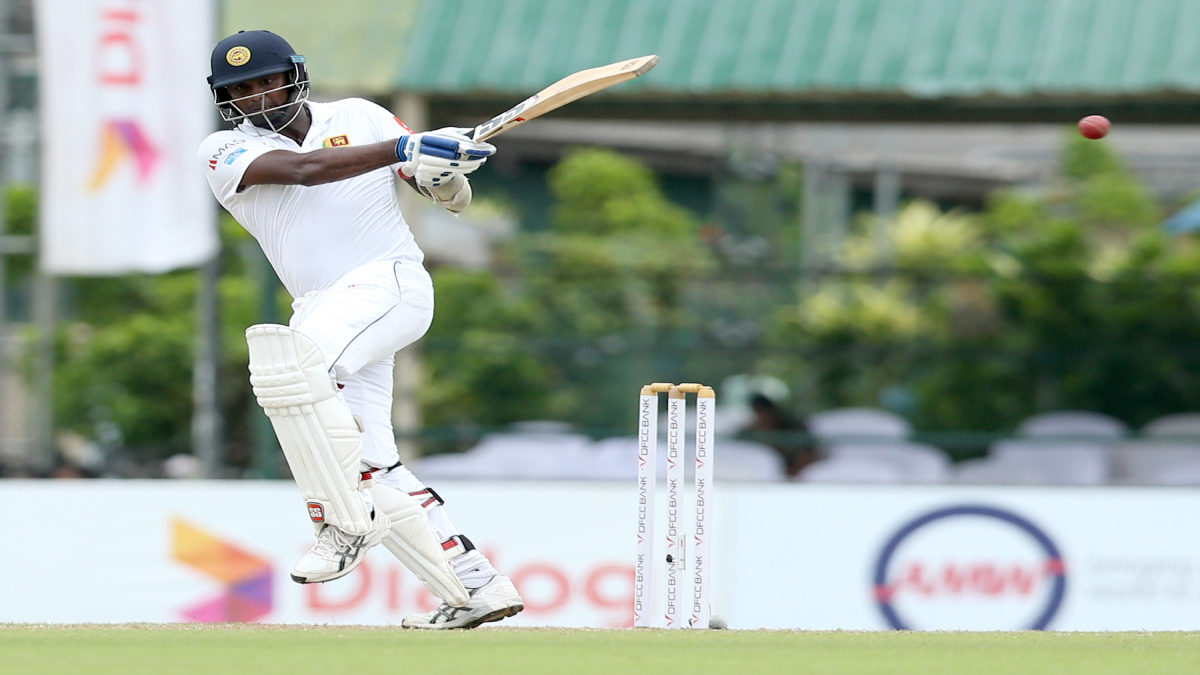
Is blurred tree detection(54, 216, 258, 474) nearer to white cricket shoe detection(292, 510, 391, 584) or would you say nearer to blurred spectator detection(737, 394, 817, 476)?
blurred spectator detection(737, 394, 817, 476)

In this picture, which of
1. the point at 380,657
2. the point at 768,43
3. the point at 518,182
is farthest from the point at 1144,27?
the point at 518,182

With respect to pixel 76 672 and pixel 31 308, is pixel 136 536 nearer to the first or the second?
pixel 76 672

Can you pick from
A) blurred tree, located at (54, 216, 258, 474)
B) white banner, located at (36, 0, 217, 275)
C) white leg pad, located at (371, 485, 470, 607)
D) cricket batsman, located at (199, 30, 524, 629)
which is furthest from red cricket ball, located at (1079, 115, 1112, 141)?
blurred tree, located at (54, 216, 258, 474)

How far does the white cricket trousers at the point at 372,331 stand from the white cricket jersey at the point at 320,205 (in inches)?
2.2

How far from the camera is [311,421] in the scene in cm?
395

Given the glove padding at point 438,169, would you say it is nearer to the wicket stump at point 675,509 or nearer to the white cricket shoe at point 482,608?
the wicket stump at point 675,509

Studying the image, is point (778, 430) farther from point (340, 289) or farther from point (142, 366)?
point (340, 289)

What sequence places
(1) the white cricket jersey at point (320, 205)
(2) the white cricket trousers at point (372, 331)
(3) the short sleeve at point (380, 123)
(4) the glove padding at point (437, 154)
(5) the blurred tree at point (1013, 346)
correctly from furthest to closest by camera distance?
(5) the blurred tree at point (1013, 346)
(3) the short sleeve at point (380, 123)
(1) the white cricket jersey at point (320, 205)
(2) the white cricket trousers at point (372, 331)
(4) the glove padding at point (437, 154)

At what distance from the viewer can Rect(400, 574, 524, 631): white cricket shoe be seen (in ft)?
14.1

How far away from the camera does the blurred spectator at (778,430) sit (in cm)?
943

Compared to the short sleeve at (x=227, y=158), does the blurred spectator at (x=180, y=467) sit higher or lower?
lower

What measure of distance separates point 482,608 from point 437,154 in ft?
4.12

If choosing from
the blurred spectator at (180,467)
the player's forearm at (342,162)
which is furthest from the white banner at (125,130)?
the player's forearm at (342,162)

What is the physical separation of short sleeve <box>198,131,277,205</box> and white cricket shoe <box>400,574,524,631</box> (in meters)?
1.26
